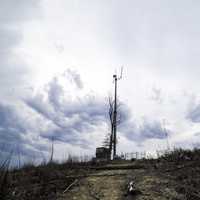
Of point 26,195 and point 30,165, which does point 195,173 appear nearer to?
point 26,195

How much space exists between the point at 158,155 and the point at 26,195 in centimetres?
718

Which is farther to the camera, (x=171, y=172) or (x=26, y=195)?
(x=171, y=172)

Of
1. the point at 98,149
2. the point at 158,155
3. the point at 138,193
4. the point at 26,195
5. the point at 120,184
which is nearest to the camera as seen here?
the point at 138,193

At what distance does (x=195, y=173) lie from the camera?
794cm

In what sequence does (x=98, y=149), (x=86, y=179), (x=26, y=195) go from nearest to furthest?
(x=26, y=195) < (x=86, y=179) < (x=98, y=149)

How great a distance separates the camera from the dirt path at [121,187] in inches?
255

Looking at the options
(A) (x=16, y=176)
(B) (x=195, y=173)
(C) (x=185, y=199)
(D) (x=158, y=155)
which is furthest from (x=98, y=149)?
(C) (x=185, y=199)

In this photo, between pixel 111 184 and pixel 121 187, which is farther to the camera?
pixel 111 184

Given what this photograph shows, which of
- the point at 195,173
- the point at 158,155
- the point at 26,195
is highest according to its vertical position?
the point at 158,155

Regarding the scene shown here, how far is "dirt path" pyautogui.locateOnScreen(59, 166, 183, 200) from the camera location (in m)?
6.48

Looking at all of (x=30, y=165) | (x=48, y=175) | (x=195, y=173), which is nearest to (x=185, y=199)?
(x=195, y=173)

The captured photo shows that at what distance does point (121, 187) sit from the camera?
7270mm

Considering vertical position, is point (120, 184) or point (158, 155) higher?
point (158, 155)

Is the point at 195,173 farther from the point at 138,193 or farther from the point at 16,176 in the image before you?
the point at 16,176
